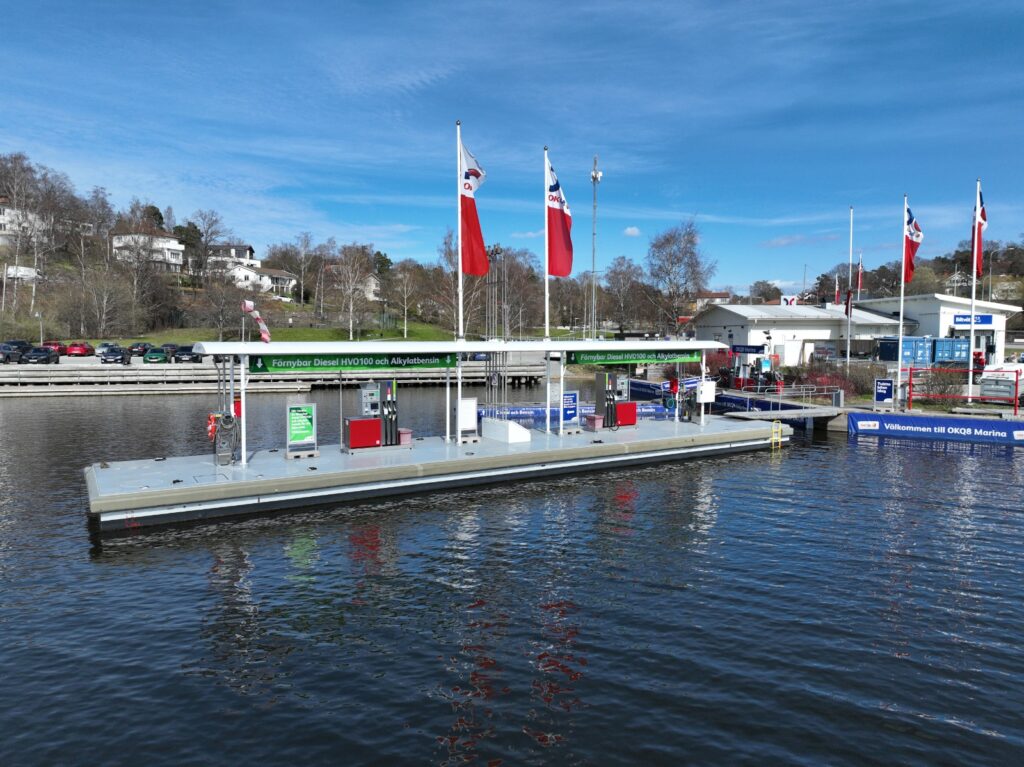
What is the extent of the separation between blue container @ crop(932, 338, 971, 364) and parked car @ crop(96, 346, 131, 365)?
5936cm

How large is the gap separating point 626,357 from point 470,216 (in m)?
7.97

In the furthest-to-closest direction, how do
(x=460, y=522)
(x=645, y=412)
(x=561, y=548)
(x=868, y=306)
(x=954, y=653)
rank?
(x=868, y=306), (x=645, y=412), (x=460, y=522), (x=561, y=548), (x=954, y=653)

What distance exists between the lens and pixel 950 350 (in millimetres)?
48938

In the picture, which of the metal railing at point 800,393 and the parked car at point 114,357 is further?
the parked car at point 114,357

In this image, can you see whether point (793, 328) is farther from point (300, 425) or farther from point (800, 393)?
point (300, 425)

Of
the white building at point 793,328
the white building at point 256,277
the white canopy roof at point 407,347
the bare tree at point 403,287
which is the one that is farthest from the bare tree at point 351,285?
the white canopy roof at point 407,347

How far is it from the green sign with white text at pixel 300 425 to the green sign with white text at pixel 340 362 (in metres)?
1.53

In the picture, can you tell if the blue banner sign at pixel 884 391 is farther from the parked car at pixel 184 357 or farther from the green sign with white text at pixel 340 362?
the parked car at pixel 184 357

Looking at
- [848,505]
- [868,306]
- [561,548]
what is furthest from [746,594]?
[868,306]

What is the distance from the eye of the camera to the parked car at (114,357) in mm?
51050

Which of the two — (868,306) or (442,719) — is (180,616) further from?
(868,306)

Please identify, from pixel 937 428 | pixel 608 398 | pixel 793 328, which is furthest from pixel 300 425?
pixel 793 328

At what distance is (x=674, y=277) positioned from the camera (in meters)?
67.8

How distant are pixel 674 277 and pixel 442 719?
2498 inches
